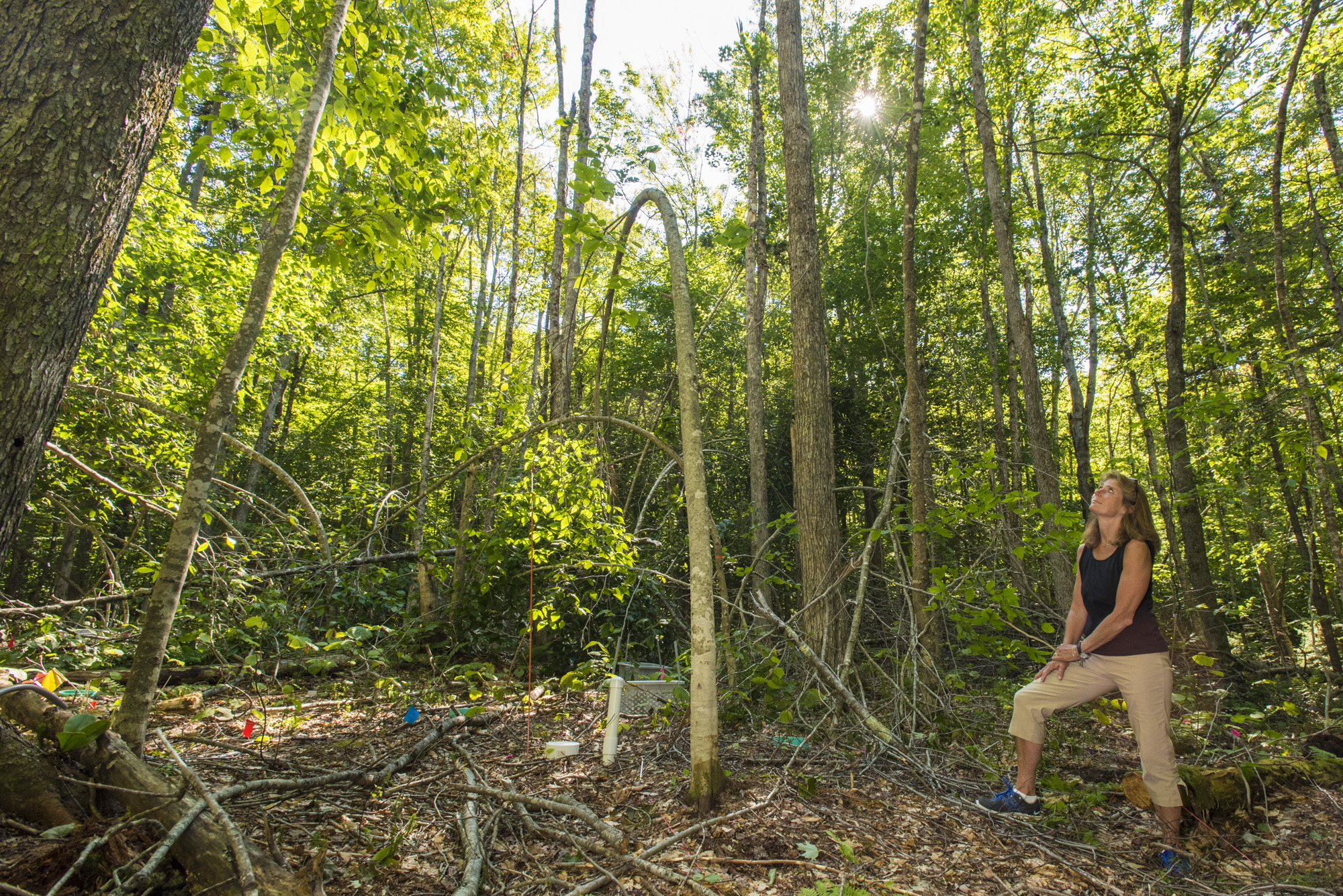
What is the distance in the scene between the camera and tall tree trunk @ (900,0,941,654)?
4.38 metres

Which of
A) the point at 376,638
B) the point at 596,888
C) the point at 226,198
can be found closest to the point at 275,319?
the point at 226,198

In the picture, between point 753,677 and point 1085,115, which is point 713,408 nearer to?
point 1085,115

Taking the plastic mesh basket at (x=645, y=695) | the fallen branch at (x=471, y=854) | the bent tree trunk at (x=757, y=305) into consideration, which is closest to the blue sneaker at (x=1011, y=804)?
the plastic mesh basket at (x=645, y=695)

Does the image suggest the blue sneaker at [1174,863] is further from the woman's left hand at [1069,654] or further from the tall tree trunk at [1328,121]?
the tall tree trunk at [1328,121]

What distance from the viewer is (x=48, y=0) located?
5.91 ft

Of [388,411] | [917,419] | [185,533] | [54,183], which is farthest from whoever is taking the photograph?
[388,411]

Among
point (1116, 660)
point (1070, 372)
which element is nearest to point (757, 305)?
point (1116, 660)

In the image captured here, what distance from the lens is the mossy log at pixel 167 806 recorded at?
1889mm

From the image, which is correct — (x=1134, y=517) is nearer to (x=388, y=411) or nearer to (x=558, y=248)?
(x=558, y=248)

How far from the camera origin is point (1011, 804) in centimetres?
302

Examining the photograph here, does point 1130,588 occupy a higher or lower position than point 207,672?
higher

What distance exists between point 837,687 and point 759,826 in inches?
51.2

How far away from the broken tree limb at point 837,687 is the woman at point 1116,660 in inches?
→ 27.5

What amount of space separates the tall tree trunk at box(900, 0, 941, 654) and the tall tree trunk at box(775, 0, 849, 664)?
570mm
